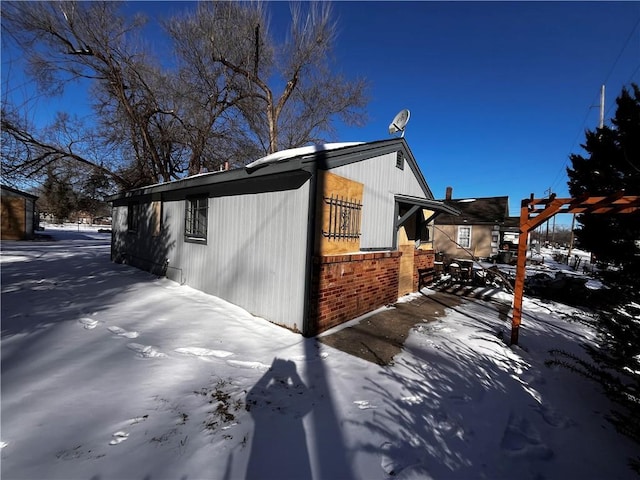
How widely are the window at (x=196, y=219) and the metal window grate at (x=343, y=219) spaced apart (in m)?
3.51

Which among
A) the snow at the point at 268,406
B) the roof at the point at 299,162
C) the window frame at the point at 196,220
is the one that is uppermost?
the roof at the point at 299,162

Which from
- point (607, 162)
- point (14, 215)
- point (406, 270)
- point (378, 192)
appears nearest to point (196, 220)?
point (378, 192)

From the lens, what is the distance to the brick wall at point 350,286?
4.87 metres

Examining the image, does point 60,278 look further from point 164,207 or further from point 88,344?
point 88,344

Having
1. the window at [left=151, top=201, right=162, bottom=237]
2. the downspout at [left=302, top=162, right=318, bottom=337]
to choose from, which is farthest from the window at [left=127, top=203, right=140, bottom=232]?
the downspout at [left=302, top=162, right=318, bottom=337]

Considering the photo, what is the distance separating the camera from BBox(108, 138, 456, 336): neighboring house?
4.87 meters

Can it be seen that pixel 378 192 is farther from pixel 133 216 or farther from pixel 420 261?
pixel 133 216

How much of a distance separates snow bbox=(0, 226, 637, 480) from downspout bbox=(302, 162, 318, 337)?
339 mm

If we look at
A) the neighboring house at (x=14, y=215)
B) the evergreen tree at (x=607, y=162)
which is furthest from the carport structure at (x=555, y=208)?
the neighboring house at (x=14, y=215)

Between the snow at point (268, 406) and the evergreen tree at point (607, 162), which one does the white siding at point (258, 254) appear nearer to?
the snow at point (268, 406)

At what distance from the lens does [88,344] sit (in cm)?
382

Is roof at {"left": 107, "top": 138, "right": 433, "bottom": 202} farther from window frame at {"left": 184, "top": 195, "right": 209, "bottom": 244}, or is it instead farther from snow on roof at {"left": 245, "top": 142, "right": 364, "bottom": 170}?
window frame at {"left": 184, "top": 195, "right": 209, "bottom": 244}

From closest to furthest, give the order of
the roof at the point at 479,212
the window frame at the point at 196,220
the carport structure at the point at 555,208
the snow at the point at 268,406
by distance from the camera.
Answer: the snow at the point at 268,406 → the carport structure at the point at 555,208 → the window frame at the point at 196,220 → the roof at the point at 479,212

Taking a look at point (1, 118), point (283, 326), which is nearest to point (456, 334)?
point (283, 326)
